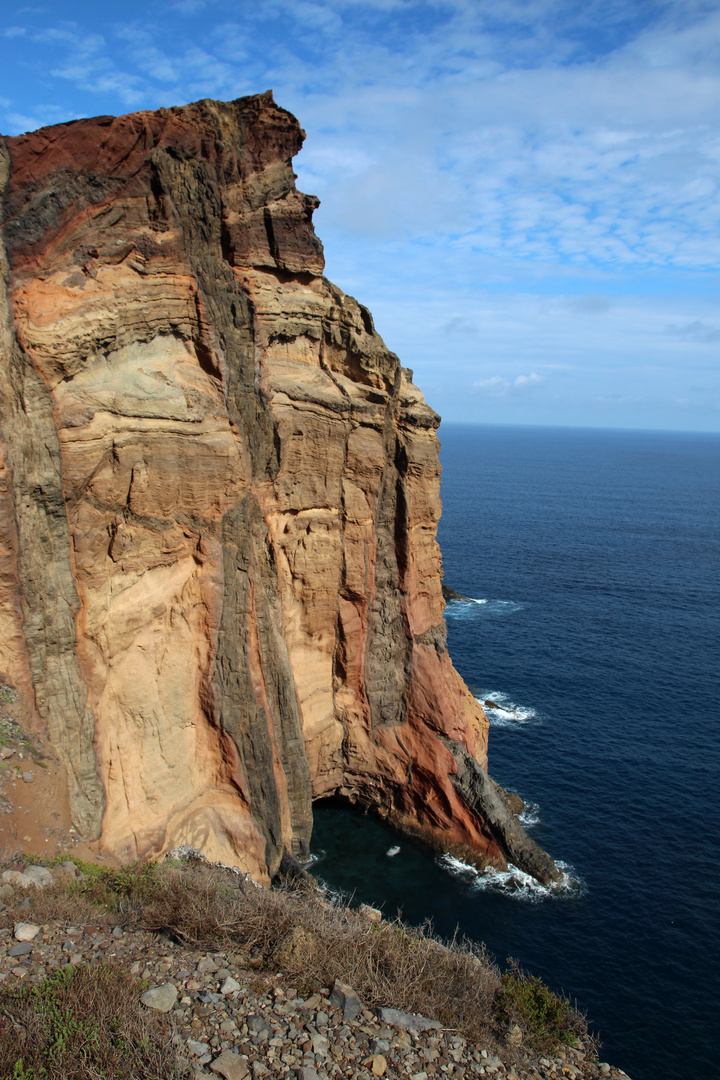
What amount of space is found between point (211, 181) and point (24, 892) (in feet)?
74.9

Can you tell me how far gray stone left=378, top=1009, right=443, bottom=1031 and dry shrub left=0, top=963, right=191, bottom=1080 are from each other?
180 inches

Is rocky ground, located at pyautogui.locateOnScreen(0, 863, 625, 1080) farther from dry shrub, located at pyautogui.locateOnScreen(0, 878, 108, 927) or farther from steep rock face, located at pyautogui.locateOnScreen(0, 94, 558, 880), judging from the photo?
steep rock face, located at pyautogui.locateOnScreen(0, 94, 558, 880)

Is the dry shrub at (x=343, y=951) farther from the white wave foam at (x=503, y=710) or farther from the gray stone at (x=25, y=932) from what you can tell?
the white wave foam at (x=503, y=710)

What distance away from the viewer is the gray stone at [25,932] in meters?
15.2

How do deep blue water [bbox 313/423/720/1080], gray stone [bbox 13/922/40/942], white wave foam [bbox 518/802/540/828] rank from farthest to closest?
1. white wave foam [bbox 518/802/540/828]
2. deep blue water [bbox 313/423/720/1080]
3. gray stone [bbox 13/922/40/942]

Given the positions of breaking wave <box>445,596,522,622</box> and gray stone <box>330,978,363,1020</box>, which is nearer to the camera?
gray stone <box>330,978,363,1020</box>

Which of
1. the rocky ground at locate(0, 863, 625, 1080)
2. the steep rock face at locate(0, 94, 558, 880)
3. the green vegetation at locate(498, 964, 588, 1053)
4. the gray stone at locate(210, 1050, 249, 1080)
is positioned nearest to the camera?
the gray stone at locate(210, 1050, 249, 1080)

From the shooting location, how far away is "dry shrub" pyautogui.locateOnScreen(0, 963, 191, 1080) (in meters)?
12.0

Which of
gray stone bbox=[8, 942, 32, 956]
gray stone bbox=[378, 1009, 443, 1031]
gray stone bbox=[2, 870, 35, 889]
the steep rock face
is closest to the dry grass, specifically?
gray stone bbox=[378, 1009, 443, 1031]

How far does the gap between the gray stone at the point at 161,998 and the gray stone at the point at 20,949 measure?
260 centimetres

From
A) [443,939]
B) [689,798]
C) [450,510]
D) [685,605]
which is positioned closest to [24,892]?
[443,939]

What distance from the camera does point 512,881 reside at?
111ft

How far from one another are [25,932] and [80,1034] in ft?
11.6

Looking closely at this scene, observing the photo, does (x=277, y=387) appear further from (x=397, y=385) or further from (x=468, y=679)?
(x=468, y=679)
